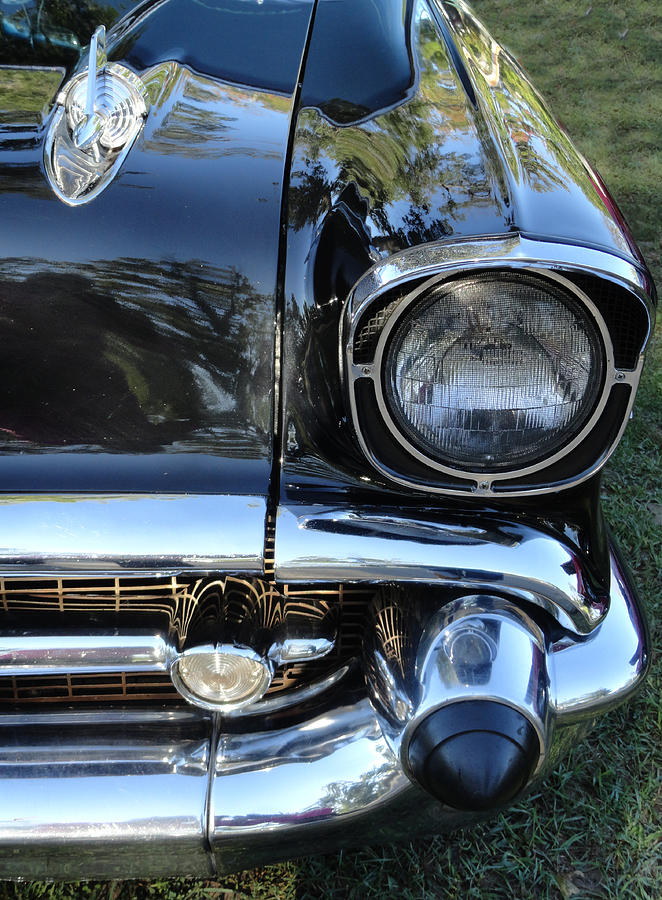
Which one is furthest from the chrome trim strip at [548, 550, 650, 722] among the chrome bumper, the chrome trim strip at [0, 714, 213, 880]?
the chrome trim strip at [0, 714, 213, 880]

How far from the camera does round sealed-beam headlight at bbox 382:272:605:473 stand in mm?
1037

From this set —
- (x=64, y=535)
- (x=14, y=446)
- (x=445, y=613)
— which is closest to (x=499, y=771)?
(x=445, y=613)

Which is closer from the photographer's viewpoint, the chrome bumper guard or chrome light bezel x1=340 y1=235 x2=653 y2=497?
chrome light bezel x1=340 y1=235 x2=653 y2=497

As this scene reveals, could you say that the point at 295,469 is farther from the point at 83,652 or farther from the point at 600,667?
the point at 600,667

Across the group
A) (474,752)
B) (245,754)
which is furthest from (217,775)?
(474,752)

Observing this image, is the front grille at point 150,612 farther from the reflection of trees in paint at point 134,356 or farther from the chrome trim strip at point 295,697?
the reflection of trees in paint at point 134,356

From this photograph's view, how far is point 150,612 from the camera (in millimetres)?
1253

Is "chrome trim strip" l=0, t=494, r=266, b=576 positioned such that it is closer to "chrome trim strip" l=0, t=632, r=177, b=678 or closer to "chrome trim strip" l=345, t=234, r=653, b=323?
"chrome trim strip" l=0, t=632, r=177, b=678

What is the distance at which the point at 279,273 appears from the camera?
1.17 meters

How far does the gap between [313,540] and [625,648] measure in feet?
1.61

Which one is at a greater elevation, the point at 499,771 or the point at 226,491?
the point at 226,491

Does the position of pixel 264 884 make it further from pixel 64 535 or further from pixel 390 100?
pixel 390 100

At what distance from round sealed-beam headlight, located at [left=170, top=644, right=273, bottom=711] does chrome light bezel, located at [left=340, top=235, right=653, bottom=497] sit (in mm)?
354

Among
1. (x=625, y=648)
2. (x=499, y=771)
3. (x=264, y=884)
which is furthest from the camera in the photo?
(x=264, y=884)
